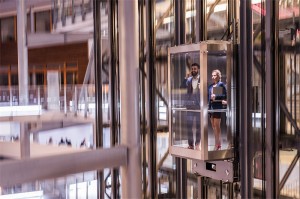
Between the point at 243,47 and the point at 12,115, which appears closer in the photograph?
the point at 243,47

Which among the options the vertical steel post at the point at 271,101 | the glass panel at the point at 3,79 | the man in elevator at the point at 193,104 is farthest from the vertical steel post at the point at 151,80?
the glass panel at the point at 3,79

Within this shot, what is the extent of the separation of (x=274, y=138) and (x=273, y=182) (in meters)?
0.59

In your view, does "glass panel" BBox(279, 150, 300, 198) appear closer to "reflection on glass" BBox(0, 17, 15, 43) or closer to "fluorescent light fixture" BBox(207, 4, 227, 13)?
"fluorescent light fixture" BBox(207, 4, 227, 13)

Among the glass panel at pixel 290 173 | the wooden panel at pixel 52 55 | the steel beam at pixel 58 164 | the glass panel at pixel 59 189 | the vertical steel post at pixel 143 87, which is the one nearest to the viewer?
the steel beam at pixel 58 164

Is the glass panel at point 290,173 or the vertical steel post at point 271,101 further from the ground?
the vertical steel post at point 271,101

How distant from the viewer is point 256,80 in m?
6.84

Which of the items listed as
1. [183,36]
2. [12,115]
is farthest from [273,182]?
[12,115]

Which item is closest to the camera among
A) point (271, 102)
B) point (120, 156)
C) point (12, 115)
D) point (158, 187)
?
point (271, 102)

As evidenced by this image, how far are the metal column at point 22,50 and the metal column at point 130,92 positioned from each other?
11.2m

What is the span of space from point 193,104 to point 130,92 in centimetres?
113

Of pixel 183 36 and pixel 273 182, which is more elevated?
pixel 183 36

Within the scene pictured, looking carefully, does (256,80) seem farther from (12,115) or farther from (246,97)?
(12,115)

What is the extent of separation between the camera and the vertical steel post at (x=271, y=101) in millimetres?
6551

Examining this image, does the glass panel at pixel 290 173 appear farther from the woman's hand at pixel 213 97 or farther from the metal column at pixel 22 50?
the metal column at pixel 22 50
